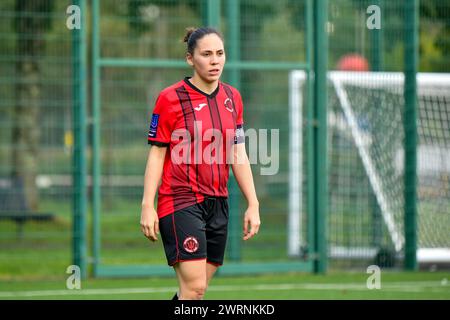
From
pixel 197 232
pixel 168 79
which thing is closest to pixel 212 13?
pixel 168 79

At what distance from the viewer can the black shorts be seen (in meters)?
6.48

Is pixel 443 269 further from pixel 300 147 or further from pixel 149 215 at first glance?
pixel 149 215

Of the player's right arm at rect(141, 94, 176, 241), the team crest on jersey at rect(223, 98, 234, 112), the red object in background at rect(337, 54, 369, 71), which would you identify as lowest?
the player's right arm at rect(141, 94, 176, 241)

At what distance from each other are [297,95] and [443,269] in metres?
3.01

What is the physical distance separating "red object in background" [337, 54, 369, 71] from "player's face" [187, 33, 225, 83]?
610 centimetres

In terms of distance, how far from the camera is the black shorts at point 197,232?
6.48 m

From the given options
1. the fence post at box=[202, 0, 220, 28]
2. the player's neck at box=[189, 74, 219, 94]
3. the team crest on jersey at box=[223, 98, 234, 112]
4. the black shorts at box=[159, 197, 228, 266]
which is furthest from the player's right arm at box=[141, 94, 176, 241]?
the fence post at box=[202, 0, 220, 28]

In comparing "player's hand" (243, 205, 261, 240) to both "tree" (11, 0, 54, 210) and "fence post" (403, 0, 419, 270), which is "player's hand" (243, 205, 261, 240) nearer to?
"fence post" (403, 0, 419, 270)

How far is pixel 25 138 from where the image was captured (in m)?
15.3

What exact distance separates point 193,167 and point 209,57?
75cm

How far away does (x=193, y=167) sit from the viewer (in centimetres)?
657

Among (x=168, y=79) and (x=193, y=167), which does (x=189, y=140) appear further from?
(x=168, y=79)
